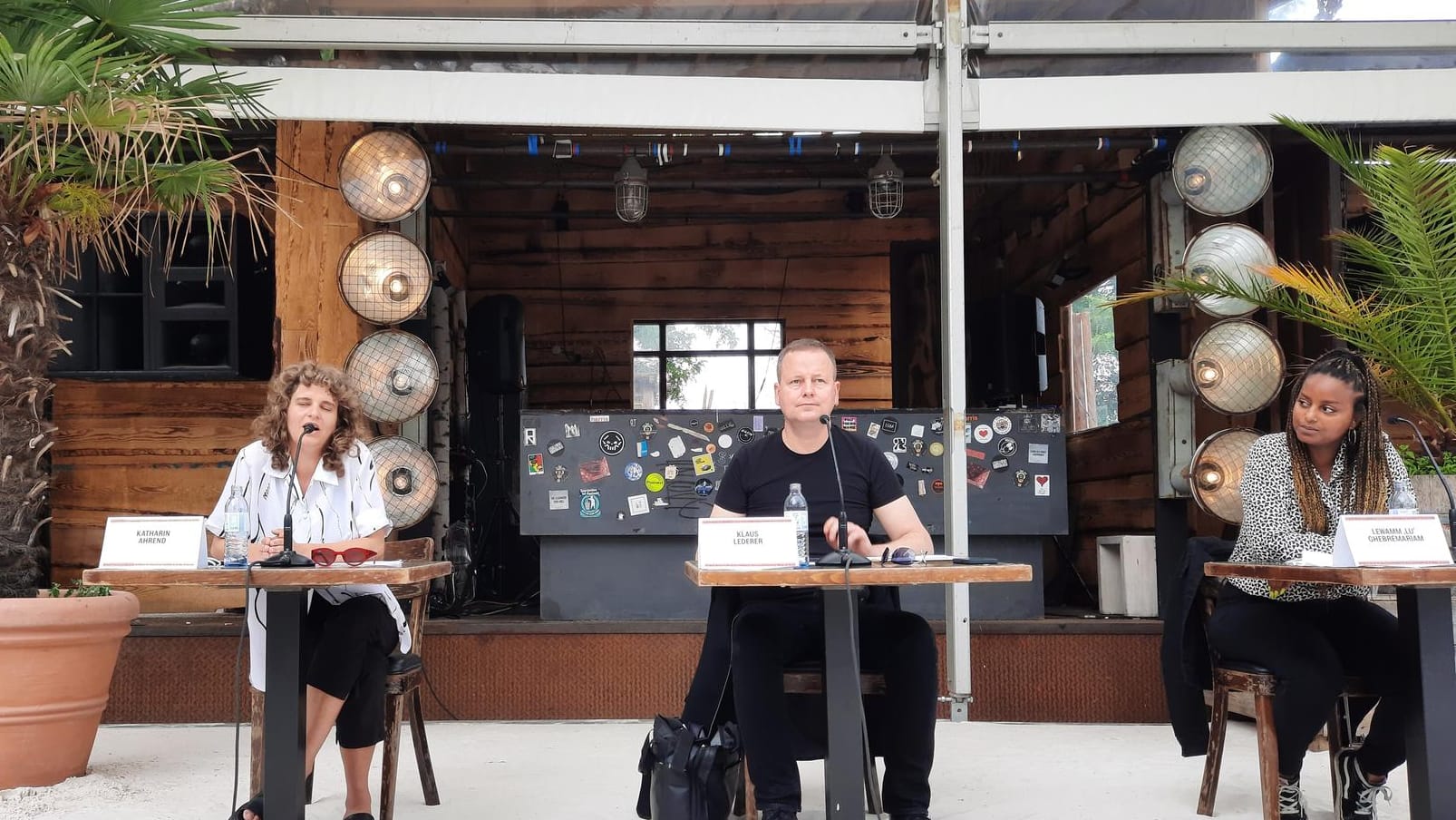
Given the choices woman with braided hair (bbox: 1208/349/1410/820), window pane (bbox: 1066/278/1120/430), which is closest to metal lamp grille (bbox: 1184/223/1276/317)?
woman with braided hair (bbox: 1208/349/1410/820)

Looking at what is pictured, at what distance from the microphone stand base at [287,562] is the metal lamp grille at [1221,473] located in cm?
363

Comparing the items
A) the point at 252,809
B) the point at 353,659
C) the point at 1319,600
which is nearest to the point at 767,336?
the point at 1319,600

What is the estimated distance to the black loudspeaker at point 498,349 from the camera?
25.2 ft

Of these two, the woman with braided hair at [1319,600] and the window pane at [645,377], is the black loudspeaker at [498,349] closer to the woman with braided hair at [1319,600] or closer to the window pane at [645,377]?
the window pane at [645,377]

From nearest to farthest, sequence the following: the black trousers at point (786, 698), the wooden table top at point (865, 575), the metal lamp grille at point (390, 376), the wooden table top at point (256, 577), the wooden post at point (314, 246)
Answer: the wooden table top at point (865, 575) < the wooden table top at point (256, 577) < the black trousers at point (786, 698) < the metal lamp grille at point (390, 376) < the wooden post at point (314, 246)

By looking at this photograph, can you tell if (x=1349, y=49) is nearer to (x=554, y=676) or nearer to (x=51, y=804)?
(x=554, y=676)

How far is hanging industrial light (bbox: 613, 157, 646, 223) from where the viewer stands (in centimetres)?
579

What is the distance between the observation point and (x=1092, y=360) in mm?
7637

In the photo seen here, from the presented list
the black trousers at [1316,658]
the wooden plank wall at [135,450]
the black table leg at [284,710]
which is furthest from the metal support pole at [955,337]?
the wooden plank wall at [135,450]

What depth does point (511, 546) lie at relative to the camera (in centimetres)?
776

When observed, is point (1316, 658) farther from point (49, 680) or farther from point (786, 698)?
point (49, 680)

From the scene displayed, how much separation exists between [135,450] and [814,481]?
15.2 ft

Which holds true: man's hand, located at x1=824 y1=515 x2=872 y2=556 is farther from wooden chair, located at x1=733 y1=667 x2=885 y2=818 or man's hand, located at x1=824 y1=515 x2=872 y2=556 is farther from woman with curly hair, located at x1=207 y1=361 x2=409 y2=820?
woman with curly hair, located at x1=207 y1=361 x2=409 y2=820

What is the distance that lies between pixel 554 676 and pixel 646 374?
4.60m
